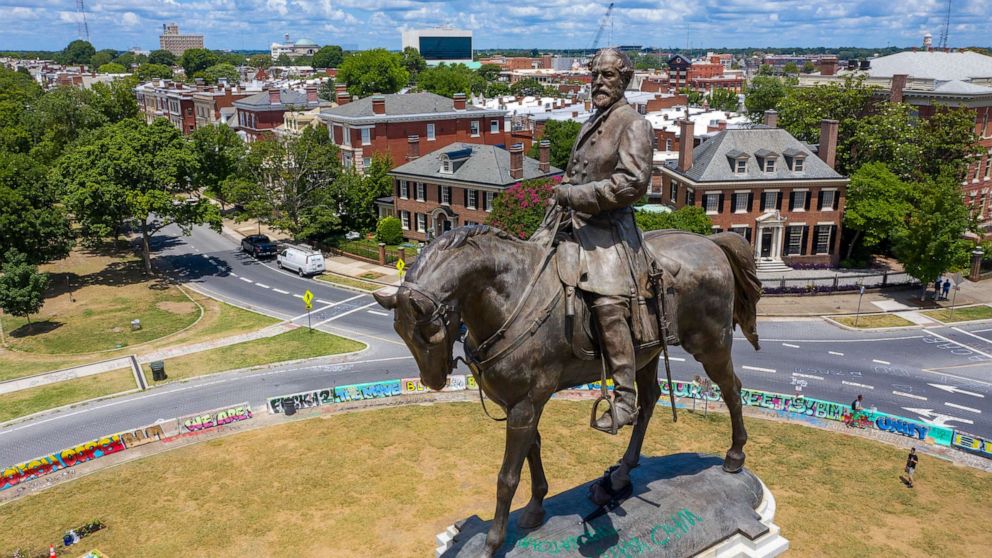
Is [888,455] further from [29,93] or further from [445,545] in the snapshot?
[29,93]

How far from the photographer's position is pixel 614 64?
13203 millimetres

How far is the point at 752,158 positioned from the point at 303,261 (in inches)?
1403

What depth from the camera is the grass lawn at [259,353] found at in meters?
36.5

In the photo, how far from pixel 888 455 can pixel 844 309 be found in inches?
876

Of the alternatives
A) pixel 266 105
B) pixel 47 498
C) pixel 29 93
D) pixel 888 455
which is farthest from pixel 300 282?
pixel 29 93

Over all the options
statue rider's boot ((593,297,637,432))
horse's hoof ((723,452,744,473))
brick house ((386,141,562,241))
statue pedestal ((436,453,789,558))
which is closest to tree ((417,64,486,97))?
brick house ((386,141,562,241))

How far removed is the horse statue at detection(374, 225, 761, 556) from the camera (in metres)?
11.1

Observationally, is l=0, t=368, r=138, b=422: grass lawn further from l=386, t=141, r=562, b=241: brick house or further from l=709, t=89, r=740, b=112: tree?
l=709, t=89, r=740, b=112: tree

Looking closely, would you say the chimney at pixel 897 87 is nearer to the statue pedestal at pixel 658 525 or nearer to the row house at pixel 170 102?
the statue pedestal at pixel 658 525

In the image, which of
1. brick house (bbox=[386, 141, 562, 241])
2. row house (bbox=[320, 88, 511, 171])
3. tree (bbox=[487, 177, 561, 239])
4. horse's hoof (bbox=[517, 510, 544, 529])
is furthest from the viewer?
row house (bbox=[320, 88, 511, 171])

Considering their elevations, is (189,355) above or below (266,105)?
below

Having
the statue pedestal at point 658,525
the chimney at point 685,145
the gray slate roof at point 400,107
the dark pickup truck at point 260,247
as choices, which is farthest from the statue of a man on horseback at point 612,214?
the gray slate roof at point 400,107

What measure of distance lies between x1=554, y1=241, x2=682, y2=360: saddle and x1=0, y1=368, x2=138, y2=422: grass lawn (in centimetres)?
2887

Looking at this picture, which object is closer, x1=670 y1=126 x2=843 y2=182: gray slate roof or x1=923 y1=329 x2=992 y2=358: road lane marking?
x1=923 y1=329 x2=992 y2=358: road lane marking
